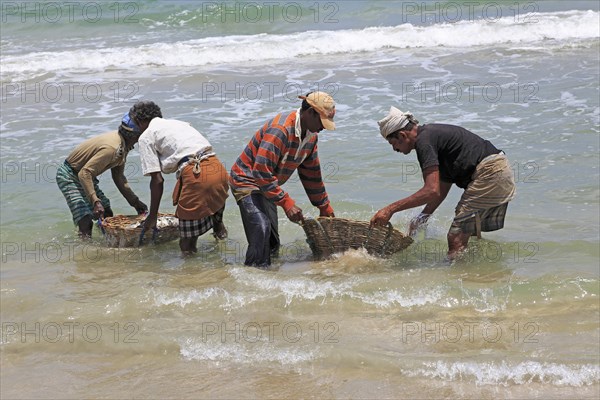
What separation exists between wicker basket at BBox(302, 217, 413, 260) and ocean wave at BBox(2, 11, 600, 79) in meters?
10.2

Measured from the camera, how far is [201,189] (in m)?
5.72

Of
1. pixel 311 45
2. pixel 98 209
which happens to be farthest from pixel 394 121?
pixel 311 45

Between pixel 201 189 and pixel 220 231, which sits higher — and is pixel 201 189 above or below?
above

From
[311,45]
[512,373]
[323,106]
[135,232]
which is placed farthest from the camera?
[311,45]

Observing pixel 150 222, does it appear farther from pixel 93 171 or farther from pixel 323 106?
pixel 323 106

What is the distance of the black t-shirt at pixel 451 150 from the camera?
516cm

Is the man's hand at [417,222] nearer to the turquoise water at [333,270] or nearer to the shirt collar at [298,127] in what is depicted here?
the turquoise water at [333,270]

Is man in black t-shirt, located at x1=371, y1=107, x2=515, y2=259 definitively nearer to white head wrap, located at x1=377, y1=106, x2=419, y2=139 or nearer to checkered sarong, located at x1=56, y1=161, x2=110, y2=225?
white head wrap, located at x1=377, y1=106, x2=419, y2=139

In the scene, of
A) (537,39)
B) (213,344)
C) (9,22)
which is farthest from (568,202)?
(9,22)

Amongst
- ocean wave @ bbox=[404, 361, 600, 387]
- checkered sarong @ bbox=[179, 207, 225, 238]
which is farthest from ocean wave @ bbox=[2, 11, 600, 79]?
ocean wave @ bbox=[404, 361, 600, 387]

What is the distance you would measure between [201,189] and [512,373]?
265 cm

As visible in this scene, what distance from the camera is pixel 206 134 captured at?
32.6ft

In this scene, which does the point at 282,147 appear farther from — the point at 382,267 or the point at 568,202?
the point at 568,202

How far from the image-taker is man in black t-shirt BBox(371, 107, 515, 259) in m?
5.11
